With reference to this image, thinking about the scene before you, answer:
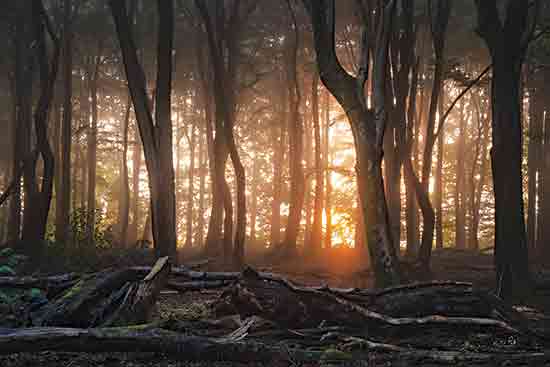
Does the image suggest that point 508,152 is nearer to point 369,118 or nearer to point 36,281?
point 369,118

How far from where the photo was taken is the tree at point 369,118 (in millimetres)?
8016

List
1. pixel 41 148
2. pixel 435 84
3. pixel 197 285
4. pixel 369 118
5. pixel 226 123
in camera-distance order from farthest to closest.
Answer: pixel 226 123 < pixel 41 148 < pixel 435 84 < pixel 369 118 < pixel 197 285

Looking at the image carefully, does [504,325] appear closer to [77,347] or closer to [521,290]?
[521,290]

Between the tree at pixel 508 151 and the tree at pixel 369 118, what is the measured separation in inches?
65.2

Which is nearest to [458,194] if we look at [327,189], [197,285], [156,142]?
[327,189]

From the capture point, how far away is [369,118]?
8.38m

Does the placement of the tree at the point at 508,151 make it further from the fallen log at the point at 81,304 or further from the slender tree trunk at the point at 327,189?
the slender tree trunk at the point at 327,189

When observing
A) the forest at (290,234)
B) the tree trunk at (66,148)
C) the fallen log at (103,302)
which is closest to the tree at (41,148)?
the forest at (290,234)

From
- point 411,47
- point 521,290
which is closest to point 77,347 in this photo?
point 521,290

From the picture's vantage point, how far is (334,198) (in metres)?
35.7

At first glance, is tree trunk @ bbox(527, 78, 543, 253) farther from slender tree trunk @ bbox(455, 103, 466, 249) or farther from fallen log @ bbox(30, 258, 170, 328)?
fallen log @ bbox(30, 258, 170, 328)

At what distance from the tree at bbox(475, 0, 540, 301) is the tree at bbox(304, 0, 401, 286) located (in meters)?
1.66

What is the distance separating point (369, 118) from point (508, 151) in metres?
2.28

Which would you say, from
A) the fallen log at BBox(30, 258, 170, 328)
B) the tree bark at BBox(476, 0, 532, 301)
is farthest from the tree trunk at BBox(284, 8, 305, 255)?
the fallen log at BBox(30, 258, 170, 328)
